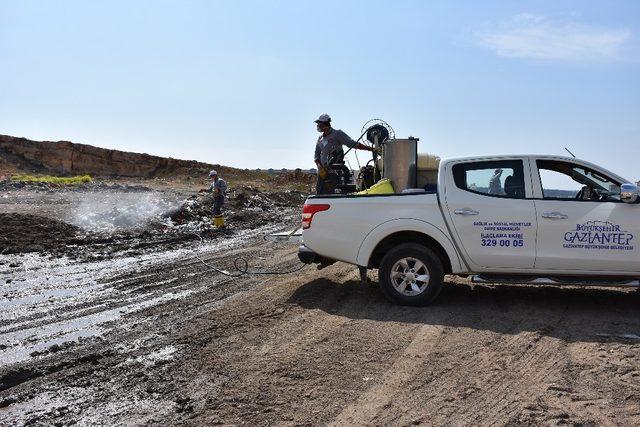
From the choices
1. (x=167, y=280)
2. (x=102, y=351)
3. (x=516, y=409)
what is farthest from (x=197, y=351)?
(x=167, y=280)

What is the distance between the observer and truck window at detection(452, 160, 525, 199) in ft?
24.6

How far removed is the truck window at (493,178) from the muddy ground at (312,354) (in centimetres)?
142

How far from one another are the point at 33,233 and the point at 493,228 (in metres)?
12.2

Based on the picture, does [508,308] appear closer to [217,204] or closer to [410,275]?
[410,275]

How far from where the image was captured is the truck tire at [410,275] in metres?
7.45

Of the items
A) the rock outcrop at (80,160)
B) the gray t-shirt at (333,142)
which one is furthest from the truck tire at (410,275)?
the rock outcrop at (80,160)

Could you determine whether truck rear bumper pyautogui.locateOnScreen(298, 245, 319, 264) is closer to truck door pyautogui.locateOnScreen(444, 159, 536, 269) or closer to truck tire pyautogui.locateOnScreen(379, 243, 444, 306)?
truck tire pyautogui.locateOnScreen(379, 243, 444, 306)

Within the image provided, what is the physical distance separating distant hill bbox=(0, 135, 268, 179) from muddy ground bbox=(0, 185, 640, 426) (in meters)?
49.4

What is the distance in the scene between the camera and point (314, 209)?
315 inches

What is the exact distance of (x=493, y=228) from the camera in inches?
291

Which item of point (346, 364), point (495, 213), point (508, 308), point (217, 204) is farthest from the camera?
point (217, 204)

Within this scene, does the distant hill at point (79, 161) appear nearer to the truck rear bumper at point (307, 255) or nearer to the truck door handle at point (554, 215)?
the truck rear bumper at point (307, 255)

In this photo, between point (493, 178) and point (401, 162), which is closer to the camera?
point (493, 178)

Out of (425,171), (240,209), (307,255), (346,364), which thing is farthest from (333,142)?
(240,209)
